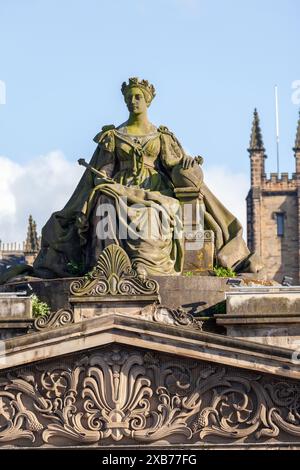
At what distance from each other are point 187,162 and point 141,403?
9.94 metres

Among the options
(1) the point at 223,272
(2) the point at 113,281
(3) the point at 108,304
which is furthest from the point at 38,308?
(1) the point at 223,272

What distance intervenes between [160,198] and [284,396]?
8.75m

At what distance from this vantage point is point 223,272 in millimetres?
55375

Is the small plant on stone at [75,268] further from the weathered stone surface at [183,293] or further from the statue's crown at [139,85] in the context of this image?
the statue's crown at [139,85]

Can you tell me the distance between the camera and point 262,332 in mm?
51062

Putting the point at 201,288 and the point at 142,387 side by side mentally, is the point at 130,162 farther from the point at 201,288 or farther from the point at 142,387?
the point at 142,387

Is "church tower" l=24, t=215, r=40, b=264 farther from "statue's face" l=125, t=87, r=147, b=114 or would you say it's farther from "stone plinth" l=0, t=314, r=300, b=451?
"stone plinth" l=0, t=314, r=300, b=451

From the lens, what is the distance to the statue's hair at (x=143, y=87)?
57469mm

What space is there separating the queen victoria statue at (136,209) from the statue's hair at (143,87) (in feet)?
0.09

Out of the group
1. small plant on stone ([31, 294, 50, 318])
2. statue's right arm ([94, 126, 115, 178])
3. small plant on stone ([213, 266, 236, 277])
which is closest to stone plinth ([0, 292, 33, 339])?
small plant on stone ([31, 294, 50, 318])

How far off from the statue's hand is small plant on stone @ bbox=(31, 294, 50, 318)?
6366 mm

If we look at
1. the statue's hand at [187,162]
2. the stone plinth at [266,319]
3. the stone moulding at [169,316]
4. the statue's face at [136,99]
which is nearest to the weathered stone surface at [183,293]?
the stone plinth at [266,319]

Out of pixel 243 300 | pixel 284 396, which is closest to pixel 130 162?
pixel 243 300

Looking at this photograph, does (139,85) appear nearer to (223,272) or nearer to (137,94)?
(137,94)
